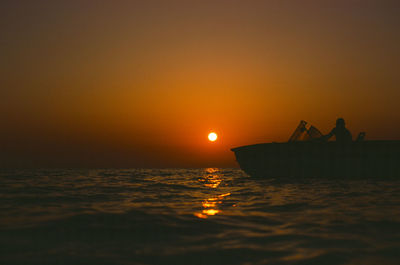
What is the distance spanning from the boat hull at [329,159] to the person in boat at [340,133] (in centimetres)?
38

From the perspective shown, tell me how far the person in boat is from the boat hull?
0.38 metres

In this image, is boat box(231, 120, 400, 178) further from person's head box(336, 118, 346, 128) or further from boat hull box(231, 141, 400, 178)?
person's head box(336, 118, 346, 128)

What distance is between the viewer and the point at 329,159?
63.3 feet

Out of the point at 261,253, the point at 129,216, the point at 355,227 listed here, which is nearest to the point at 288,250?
the point at 261,253

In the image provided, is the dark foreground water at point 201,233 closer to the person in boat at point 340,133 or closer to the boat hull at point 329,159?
the boat hull at point 329,159

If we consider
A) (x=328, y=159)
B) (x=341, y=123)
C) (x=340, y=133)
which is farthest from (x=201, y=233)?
(x=341, y=123)

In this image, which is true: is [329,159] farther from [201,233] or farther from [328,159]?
[201,233]

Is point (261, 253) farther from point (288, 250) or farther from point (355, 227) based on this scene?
point (355, 227)

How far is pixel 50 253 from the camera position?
4.45 metres

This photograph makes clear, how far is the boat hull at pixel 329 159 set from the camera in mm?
18859

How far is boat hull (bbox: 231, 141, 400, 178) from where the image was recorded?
18859mm

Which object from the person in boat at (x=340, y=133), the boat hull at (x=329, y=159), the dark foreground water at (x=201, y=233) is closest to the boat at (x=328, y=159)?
the boat hull at (x=329, y=159)

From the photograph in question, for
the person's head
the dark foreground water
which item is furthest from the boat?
the dark foreground water

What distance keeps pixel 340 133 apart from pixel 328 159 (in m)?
1.60
